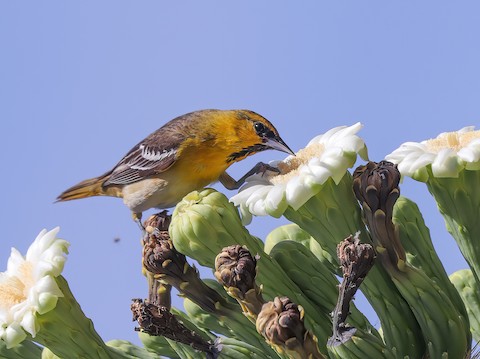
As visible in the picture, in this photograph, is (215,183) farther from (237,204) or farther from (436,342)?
(436,342)

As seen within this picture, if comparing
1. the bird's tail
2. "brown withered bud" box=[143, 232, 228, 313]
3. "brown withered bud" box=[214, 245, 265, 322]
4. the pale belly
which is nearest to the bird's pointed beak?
the pale belly

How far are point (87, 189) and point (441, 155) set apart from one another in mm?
4066

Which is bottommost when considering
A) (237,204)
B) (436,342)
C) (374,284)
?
(436,342)

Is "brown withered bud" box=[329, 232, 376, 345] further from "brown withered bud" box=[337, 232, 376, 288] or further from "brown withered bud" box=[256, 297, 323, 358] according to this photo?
"brown withered bud" box=[256, 297, 323, 358]

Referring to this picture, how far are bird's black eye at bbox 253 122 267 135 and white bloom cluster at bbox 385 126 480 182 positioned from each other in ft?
6.51

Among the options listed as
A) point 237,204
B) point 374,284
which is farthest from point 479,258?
point 237,204

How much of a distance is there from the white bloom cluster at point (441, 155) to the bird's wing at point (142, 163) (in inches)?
91.1

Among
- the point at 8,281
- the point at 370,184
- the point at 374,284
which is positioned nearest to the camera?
the point at 370,184

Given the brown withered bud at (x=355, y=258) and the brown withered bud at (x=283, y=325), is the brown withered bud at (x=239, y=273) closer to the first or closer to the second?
the brown withered bud at (x=283, y=325)

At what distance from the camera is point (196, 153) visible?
5895 millimetres

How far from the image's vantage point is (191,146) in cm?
595

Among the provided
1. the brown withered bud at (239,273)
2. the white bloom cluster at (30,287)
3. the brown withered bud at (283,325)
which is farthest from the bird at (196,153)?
the brown withered bud at (283,325)

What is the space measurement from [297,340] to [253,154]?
10.6 feet

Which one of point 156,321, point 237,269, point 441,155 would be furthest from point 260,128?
point 237,269
